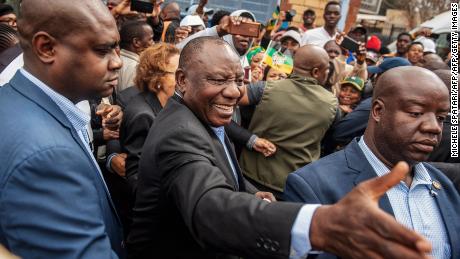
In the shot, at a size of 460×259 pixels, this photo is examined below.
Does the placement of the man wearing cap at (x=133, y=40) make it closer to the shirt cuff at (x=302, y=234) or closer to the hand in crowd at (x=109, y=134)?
the hand in crowd at (x=109, y=134)

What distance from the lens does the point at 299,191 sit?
1.92m

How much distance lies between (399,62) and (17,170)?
4112mm

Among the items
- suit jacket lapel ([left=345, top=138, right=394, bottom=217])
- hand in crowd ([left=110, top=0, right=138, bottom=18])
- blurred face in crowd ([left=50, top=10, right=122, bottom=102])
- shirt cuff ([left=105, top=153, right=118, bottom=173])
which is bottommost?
shirt cuff ([left=105, top=153, right=118, bottom=173])

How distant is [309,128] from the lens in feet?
10.9

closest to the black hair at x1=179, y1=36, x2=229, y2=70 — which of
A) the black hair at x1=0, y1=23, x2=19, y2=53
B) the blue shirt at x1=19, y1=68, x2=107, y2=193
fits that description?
the blue shirt at x1=19, y1=68, x2=107, y2=193

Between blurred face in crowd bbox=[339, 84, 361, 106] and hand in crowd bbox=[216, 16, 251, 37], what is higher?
hand in crowd bbox=[216, 16, 251, 37]

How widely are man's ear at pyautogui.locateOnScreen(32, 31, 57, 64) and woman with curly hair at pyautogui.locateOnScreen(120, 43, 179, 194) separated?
128 centimetres

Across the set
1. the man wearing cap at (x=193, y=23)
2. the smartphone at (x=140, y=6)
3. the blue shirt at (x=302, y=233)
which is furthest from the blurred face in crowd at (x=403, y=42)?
the blue shirt at (x=302, y=233)

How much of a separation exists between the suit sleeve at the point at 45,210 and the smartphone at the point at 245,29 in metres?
3.35

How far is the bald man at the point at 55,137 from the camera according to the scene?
1158 mm

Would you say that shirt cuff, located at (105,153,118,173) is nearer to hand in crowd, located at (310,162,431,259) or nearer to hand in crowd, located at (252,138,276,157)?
hand in crowd, located at (252,138,276,157)

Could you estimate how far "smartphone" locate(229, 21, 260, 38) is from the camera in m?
4.32

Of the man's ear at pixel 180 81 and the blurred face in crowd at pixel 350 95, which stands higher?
the man's ear at pixel 180 81

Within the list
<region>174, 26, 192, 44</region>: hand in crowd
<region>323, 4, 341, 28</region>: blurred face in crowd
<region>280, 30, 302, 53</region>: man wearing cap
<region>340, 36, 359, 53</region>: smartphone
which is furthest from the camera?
<region>323, 4, 341, 28</region>: blurred face in crowd
